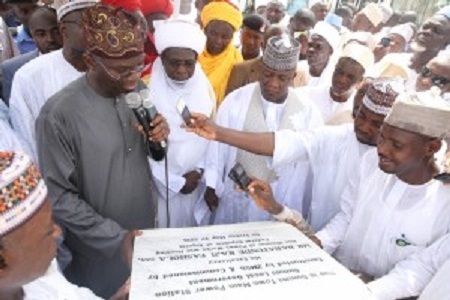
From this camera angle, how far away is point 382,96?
2.44 metres

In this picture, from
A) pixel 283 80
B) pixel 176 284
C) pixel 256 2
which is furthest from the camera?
pixel 256 2

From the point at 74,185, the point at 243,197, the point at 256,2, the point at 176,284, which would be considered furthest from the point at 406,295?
the point at 256,2

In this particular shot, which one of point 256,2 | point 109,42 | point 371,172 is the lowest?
point 256,2

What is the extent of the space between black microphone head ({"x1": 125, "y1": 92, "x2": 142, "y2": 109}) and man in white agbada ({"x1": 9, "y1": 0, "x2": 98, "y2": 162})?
4.02ft

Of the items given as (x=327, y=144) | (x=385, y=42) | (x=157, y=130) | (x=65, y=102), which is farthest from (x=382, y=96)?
(x=385, y=42)

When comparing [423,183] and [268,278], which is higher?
[423,183]

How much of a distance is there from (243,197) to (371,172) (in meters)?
1.15

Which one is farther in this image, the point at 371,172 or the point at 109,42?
the point at 371,172

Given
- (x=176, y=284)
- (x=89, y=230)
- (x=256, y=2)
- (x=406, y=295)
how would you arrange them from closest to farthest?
(x=176, y=284), (x=406, y=295), (x=89, y=230), (x=256, y=2)

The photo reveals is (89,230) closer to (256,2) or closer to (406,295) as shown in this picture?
(406,295)

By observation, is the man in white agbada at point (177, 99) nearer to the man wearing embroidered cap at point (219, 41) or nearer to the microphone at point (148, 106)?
the microphone at point (148, 106)

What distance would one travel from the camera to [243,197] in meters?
3.23

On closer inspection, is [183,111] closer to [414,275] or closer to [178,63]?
[178,63]

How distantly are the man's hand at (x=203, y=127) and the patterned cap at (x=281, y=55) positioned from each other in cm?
83
